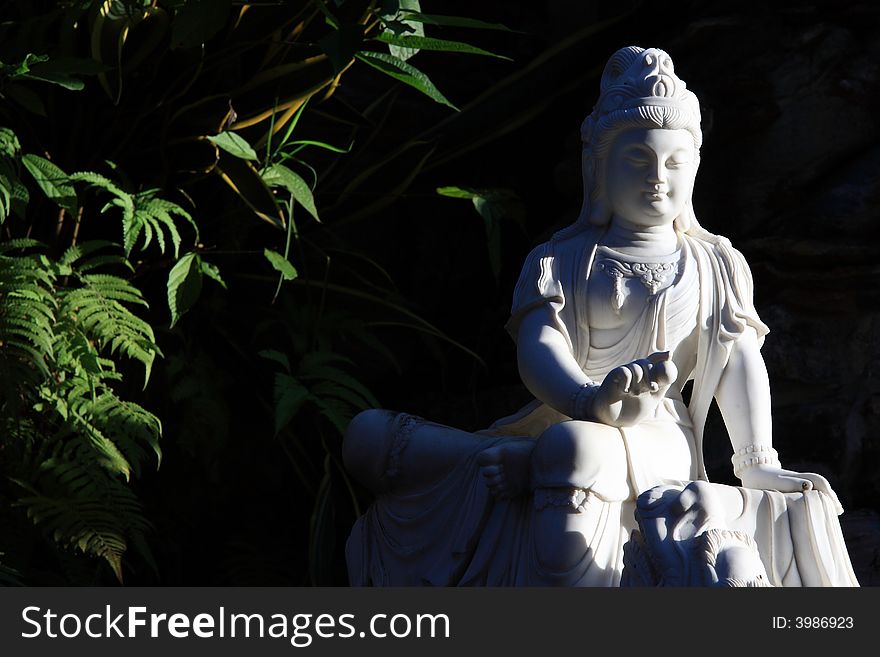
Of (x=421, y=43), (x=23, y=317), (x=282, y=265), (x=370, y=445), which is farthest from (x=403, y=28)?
(x=370, y=445)

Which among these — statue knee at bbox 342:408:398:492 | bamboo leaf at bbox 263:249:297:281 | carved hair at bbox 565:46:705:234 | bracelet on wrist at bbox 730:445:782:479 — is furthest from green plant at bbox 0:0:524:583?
bracelet on wrist at bbox 730:445:782:479

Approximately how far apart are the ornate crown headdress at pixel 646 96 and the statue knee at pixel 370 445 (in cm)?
79

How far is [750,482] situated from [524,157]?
2.40 meters

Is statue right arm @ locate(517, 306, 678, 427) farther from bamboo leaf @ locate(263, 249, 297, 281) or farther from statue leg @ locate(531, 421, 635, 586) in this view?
bamboo leaf @ locate(263, 249, 297, 281)

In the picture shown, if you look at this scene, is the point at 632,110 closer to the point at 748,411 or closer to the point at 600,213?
the point at 600,213

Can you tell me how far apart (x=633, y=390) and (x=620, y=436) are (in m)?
0.12

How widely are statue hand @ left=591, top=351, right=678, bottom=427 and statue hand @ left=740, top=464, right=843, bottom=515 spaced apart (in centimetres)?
29

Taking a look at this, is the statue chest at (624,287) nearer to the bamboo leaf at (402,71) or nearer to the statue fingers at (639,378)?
the statue fingers at (639,378)

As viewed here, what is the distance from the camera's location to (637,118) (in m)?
3.16

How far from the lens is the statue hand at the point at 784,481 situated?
2.90 meters

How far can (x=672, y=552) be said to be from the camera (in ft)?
8.90

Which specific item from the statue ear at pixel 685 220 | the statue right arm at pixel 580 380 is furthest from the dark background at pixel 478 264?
the statue right arm at pixel 580 380

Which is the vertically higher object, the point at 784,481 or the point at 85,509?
the point at 85,509

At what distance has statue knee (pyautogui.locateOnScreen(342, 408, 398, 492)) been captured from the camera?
10.3 feet
